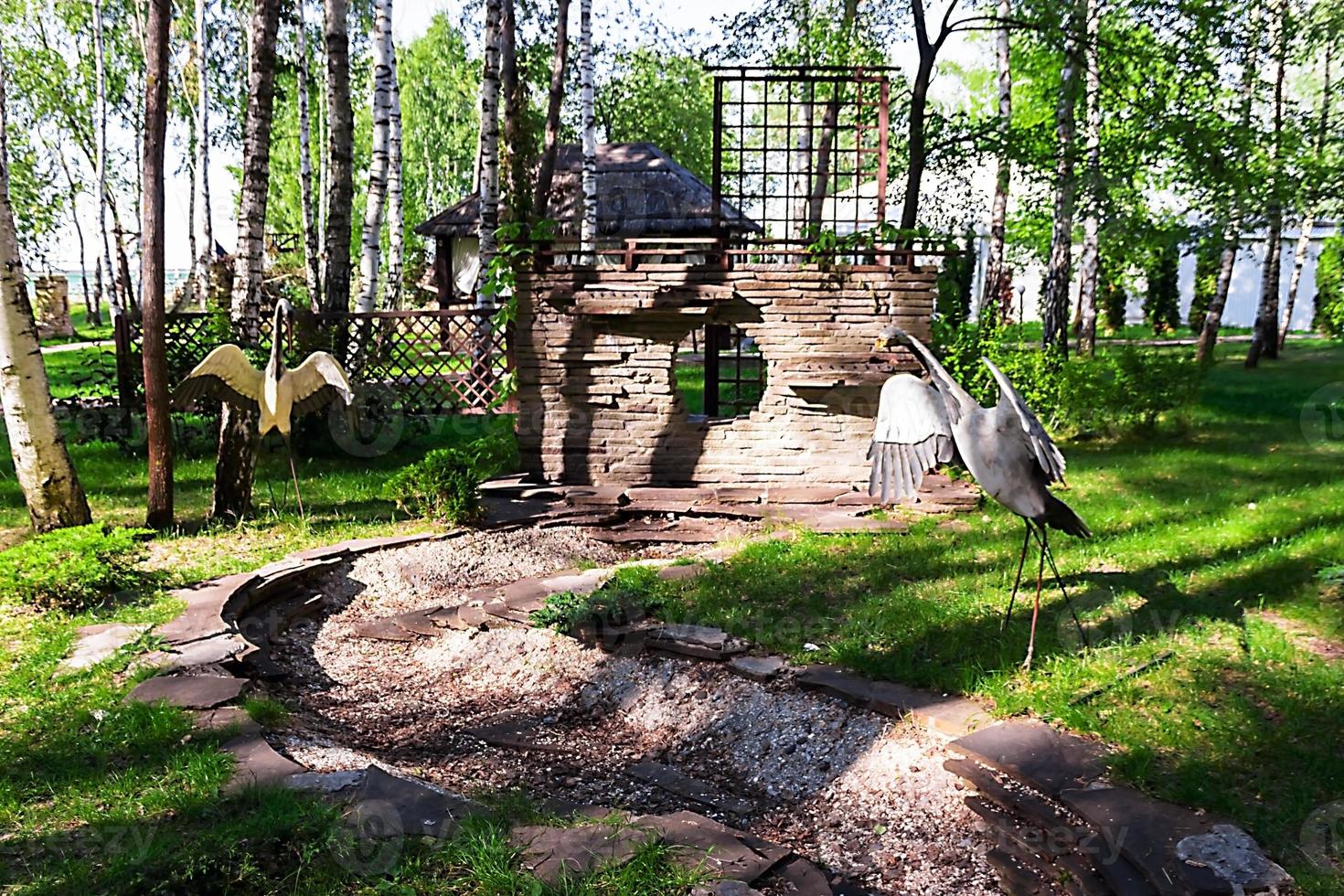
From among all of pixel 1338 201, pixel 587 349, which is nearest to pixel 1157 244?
pixel 1338 201

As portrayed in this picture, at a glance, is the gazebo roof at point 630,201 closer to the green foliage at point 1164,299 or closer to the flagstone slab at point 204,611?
the green foliage at point 1164,299

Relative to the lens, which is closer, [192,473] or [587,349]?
[587,349]

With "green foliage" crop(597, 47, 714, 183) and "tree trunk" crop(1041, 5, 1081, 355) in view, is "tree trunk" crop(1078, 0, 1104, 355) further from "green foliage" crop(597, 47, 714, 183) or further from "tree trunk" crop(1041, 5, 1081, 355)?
"green foliage" crop(597, 47, 714, 183)

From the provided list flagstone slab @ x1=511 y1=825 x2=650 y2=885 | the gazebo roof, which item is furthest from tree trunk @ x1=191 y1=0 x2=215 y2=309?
flagstone slab @ x1=511 y1=825 x2=650 y2=885

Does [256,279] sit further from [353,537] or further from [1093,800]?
[1093,800]

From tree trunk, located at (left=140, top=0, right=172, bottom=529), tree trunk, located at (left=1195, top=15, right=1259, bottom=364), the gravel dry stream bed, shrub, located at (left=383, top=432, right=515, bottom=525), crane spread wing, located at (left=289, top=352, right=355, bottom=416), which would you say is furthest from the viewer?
tree trunk, located at (left=1195, top=15, right=1259, bottom=364)

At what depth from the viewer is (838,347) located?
8.09m

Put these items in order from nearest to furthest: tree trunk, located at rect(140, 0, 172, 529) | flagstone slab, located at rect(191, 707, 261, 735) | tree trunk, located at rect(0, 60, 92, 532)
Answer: flagstone slab, located at rect(191, 707, 261, 735) < tree trunk, located at rect(0, 60, 92, 532) < tree trunk, located at rect(140, 0, 172, 529)

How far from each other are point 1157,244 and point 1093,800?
26.7 feet

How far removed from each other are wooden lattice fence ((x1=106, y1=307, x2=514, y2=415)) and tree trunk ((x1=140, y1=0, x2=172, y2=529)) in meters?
3.32

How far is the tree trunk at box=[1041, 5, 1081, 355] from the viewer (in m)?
13.3

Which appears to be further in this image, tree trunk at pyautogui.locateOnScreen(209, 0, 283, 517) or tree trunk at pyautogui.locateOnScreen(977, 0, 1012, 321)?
tree trunk at pyautogui.locateOnScreen(977, 0, 1012, 321)

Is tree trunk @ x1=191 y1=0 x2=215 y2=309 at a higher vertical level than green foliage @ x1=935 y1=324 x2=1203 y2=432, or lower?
higher

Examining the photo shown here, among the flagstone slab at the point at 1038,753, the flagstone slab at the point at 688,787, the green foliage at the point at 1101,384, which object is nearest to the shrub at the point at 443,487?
the flagstone slab at the point at 688,787
